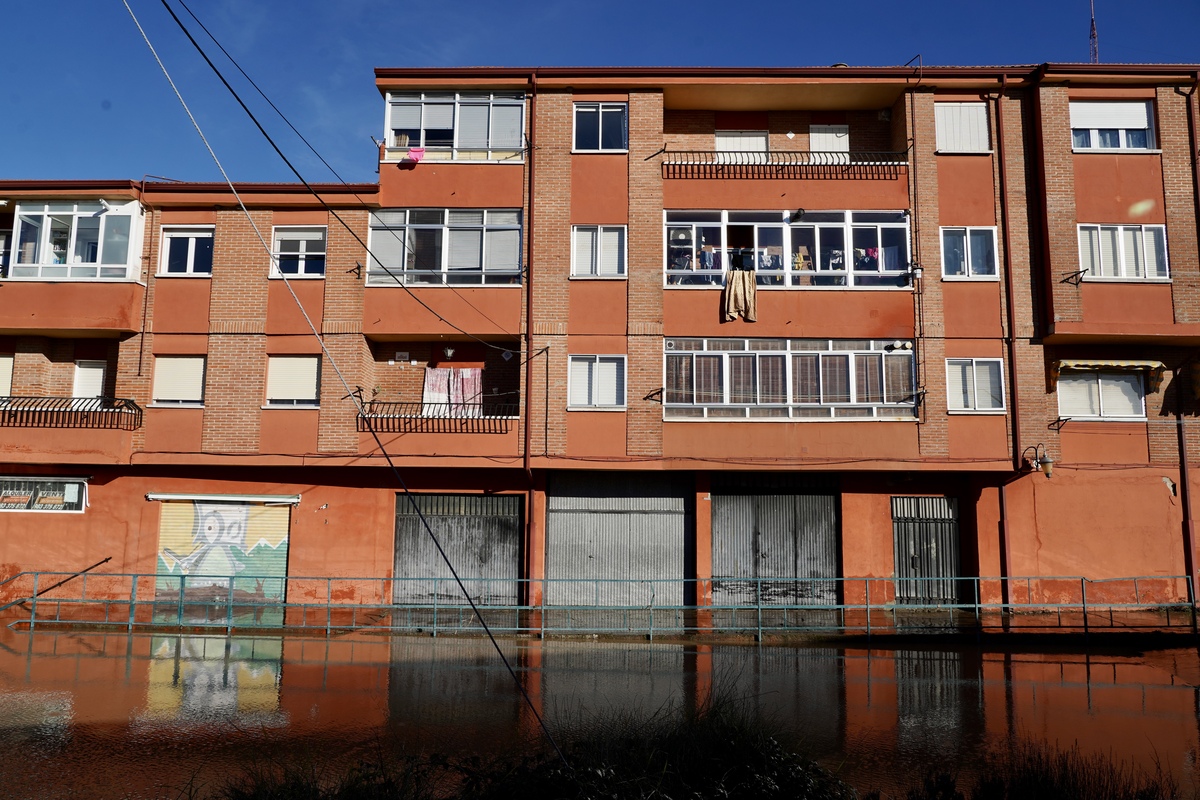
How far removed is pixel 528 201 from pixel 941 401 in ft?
32.1

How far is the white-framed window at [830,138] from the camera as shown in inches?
823

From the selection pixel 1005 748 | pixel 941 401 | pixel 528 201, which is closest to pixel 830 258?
pixel 941 401

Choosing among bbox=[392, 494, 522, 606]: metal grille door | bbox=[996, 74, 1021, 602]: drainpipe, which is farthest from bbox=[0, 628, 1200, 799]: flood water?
bbox=[996, 74, 1021, 602]: drainpipe

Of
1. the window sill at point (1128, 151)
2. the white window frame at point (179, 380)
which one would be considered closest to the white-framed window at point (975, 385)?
the window sill at point (1128, 151)

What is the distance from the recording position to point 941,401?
18.6 m

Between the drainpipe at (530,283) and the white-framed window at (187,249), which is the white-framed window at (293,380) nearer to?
the white-framed window at (187,249)

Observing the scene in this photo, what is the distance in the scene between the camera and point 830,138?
2097cm

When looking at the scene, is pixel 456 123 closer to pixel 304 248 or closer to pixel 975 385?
pixel 304 248

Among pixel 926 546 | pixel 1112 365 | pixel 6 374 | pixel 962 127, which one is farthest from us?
pixel 6 374

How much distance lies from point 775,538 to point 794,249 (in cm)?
632

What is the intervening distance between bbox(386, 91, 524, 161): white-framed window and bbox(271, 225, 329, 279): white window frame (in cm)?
266

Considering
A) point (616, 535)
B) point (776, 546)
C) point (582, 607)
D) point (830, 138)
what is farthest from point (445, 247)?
point (776, 546)

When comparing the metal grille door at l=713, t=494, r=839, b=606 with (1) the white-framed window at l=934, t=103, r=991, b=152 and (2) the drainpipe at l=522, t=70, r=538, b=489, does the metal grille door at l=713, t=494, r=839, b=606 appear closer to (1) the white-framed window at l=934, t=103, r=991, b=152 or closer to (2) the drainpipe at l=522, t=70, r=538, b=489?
(2) the drainpipe at l=522, t=70, r=538, b=489

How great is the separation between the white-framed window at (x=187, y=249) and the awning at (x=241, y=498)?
16.1ft
